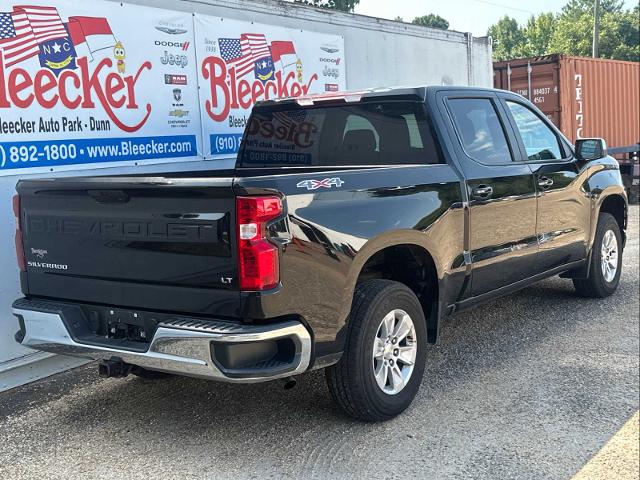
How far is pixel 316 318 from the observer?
12.2 feet

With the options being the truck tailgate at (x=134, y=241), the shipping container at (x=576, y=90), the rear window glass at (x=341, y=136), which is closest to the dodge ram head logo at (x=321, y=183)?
the truck tailgate at (x=134, y=241)

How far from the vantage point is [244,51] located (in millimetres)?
7141

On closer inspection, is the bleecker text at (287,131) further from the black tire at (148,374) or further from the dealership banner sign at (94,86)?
the black tire at (148,374)

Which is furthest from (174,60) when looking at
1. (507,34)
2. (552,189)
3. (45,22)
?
(507,34)

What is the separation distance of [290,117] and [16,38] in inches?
78.1

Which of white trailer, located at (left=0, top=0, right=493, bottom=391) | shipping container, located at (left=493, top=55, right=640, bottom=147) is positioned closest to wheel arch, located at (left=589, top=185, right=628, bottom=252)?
white trailer, located at (left=0, top=0, right=493, bottom=391)

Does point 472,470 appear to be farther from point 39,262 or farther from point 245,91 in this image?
point 245,91

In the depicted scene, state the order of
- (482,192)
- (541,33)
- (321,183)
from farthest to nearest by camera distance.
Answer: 1. (541,33)
2. (482,192)
3. (321,183)

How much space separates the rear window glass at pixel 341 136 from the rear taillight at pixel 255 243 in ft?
5.55

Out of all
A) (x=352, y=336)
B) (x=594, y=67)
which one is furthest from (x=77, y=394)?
(x=594, y=67)

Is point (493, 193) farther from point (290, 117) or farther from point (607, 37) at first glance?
point (607, 37)

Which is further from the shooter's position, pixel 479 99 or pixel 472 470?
pixel 479 99

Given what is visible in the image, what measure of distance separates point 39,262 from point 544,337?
3737 mm

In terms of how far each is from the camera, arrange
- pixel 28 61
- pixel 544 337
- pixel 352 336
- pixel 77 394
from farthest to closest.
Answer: pixel 544 337 < pixel 28 61 < pixel 77 394 < pixel 352 336
